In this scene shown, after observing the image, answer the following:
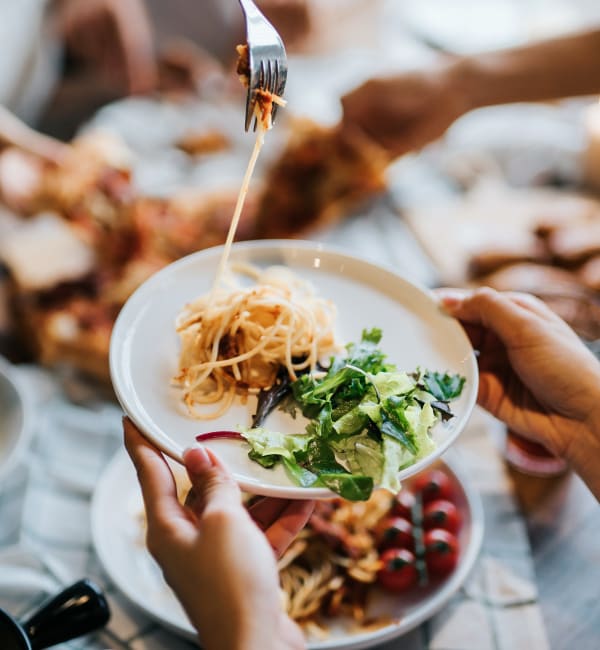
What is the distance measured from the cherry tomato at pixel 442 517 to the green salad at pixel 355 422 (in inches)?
17.0

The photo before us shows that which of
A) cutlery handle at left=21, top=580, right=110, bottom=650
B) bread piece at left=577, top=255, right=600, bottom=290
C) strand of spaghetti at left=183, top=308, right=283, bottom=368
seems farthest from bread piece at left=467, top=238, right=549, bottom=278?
cutlery handle at left=21, top=580, right=110, bottom=650

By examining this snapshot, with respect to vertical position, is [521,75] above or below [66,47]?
above

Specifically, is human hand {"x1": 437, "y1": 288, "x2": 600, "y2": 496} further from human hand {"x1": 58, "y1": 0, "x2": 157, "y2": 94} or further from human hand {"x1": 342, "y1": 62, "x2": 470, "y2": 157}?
human hand {"x1": 58, "y1": 0, "x2": 157, "y2": 94}

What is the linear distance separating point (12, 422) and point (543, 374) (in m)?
1.40

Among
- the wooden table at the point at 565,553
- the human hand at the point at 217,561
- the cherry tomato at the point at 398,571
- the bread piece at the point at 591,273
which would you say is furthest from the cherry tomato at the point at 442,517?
the bread piece at the point at 591,273

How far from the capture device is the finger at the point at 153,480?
3.59 feet

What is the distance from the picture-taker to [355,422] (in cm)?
124

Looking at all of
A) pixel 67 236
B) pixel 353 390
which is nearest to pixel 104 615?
pixel 353 390

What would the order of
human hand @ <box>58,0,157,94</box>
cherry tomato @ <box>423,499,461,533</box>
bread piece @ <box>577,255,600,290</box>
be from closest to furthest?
cherry tomato @ <box>423,499,461,533</box> < bread piece @ <box>577,255,600,290</box> < human hand @ <box>58,0,157,94</box>

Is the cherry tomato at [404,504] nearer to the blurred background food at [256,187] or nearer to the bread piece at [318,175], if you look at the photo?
the blurred background food at [256,187]

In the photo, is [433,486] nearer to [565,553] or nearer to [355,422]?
[565,553]

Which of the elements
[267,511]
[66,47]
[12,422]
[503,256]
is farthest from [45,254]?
[66,47]

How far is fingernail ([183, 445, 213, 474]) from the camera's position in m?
1.10

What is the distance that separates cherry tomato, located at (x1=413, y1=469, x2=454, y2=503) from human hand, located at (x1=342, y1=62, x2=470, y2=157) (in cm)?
149
